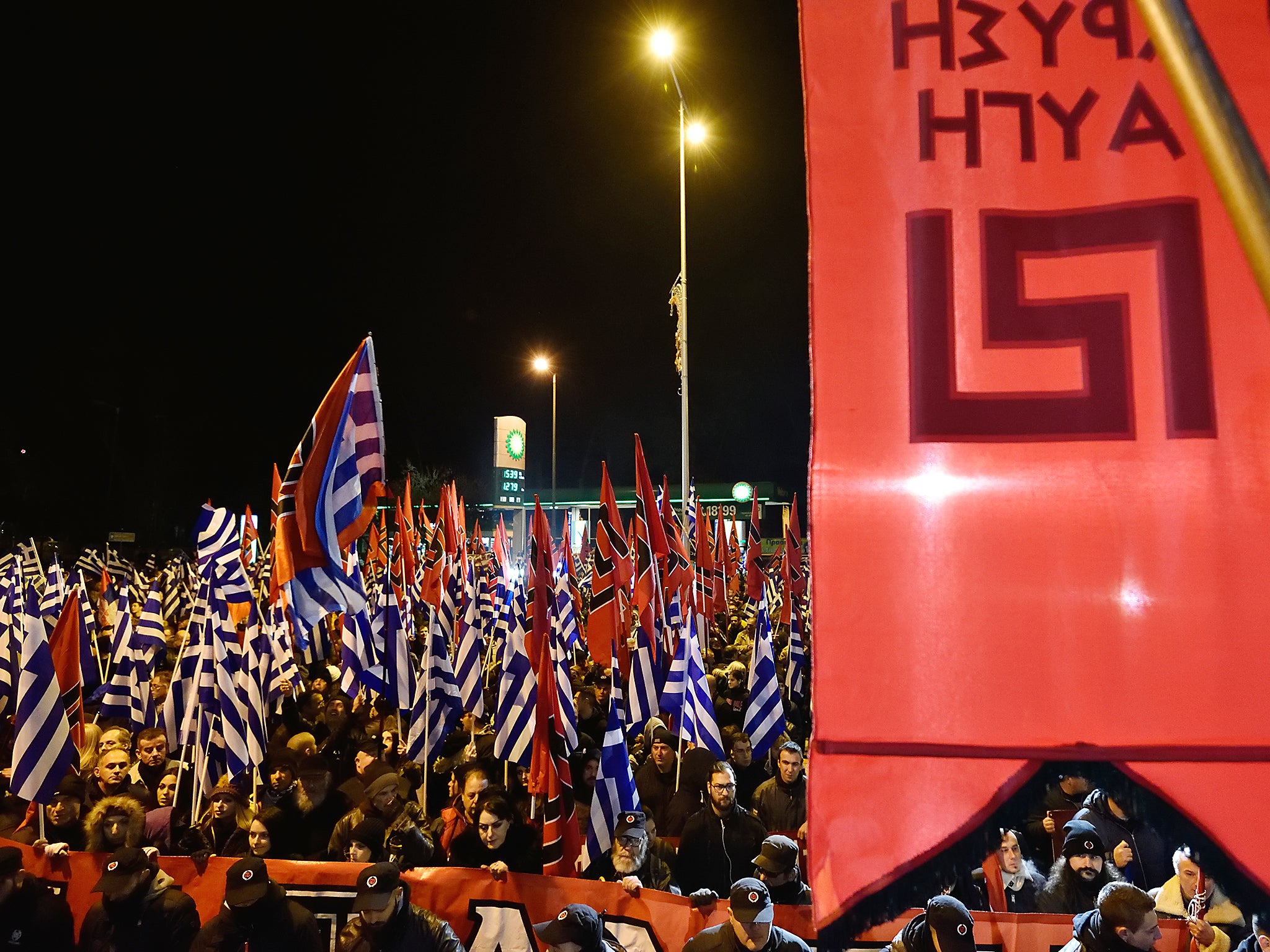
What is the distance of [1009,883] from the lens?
210 inches

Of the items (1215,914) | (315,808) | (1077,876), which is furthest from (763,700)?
(1215,914)

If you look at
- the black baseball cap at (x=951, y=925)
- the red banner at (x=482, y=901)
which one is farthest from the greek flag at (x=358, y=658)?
the black baseball cap at (x=951, y=925)

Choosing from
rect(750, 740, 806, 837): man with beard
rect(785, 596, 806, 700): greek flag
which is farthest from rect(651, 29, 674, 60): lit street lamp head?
rect(750, 740, 806, 837): man with beard

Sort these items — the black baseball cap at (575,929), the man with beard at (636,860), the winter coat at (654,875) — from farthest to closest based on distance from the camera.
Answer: the winter coat at (654,875) < the man with beard at (636,860) < the black baseball cap at (575,929)

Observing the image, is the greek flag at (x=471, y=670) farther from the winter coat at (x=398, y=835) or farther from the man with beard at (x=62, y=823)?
the man with beard at (x=62, y=823)

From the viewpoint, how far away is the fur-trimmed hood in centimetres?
601

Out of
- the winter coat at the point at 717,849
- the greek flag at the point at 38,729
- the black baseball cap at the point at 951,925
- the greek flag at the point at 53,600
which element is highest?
the greek flag at the point at 53,600

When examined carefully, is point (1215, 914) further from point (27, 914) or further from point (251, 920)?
point (27, 914)

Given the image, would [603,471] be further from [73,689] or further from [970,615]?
[970,615]

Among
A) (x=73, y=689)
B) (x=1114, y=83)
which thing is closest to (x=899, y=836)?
(x=1114, y=83)

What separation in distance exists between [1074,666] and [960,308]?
0.71 m

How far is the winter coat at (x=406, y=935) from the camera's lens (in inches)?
177

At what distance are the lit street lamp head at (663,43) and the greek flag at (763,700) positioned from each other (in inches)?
425

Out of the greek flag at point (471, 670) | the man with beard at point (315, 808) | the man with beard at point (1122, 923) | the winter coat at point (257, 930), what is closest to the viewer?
the man with beard at point (1122, 923)
